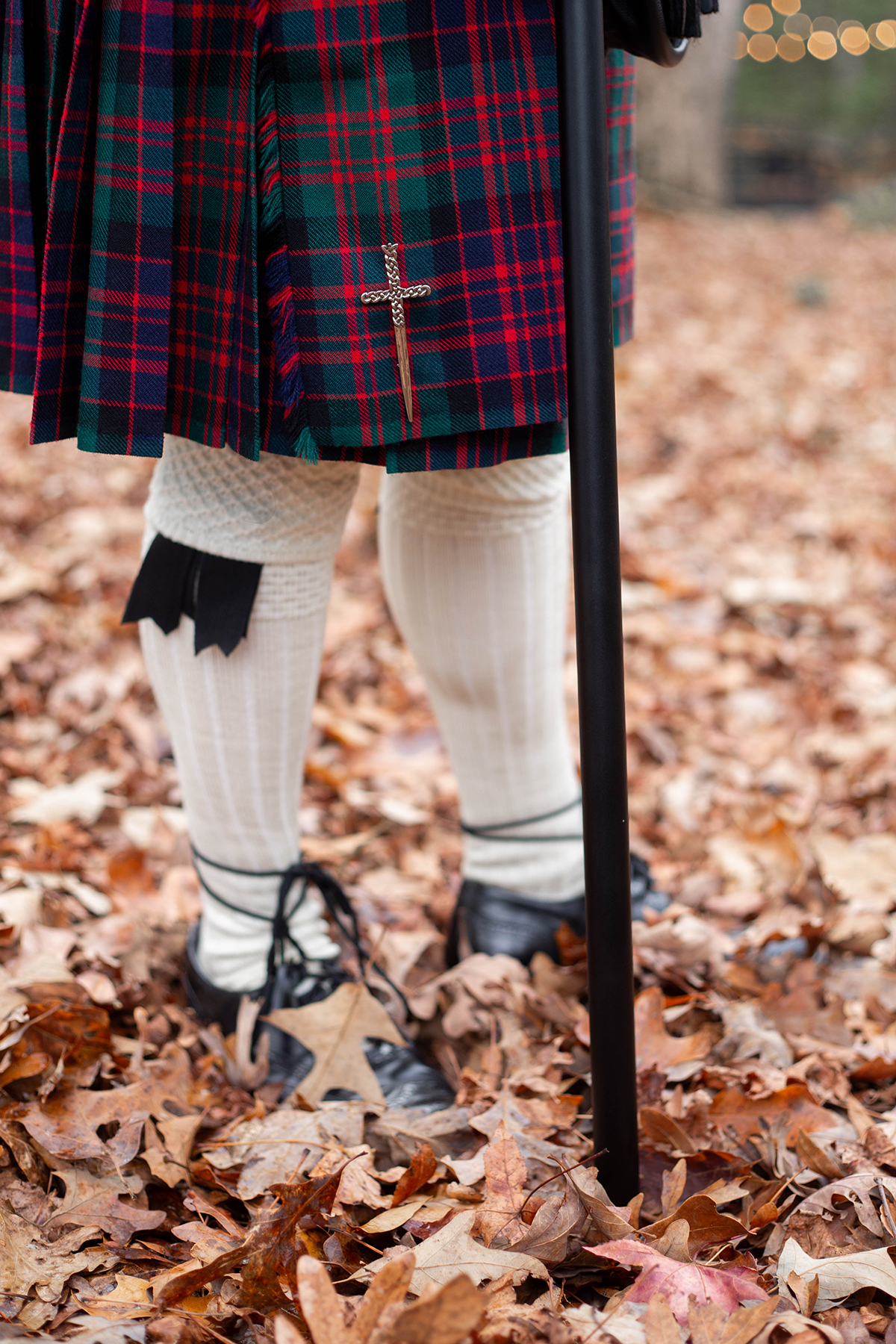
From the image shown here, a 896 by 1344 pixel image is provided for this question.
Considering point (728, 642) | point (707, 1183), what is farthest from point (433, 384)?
point (728, 642)

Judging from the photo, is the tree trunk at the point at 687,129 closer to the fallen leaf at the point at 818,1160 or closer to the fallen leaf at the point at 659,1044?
the fallen leaf at the point at 659,1044

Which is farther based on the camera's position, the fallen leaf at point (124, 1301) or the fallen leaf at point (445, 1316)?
the fallen leaf at point (124, 1301)

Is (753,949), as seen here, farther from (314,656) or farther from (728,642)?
(728,642)

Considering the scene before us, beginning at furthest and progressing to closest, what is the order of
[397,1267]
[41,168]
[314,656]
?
[314,656], [41,168], [397,1267]

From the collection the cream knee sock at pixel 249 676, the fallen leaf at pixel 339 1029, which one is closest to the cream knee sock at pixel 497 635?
the cream knee sock at pixel 249 676

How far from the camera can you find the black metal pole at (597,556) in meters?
0.68

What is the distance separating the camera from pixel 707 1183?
89 cm

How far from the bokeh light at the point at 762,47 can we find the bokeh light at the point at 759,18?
0.30 ft

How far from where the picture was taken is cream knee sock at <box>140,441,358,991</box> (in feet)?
2.99

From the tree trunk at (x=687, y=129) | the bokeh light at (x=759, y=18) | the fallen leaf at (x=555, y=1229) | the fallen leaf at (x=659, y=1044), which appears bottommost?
the fallen leaf at (x=659, y=1044)

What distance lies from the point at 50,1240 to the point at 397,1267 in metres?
0.33

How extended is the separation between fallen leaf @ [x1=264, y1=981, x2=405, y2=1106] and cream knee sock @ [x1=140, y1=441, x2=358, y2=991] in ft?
0.29

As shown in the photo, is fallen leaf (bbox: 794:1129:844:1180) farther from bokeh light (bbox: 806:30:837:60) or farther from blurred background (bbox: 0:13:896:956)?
bokeh light (bbox: 806:30:837:60)

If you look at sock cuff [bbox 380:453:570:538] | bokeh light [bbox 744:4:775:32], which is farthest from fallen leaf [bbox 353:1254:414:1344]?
bokeh light [bbox 744:4:775:32]
